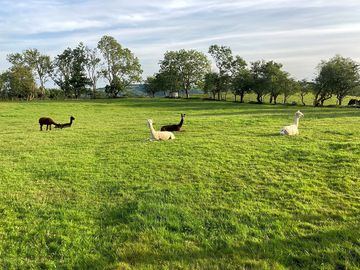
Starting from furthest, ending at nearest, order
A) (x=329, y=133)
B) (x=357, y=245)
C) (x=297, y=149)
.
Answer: (x=329, y=133) < (x=297, y=149) < (x=357, y=245)

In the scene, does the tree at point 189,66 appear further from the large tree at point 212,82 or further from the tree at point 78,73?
the tree at point 78,73

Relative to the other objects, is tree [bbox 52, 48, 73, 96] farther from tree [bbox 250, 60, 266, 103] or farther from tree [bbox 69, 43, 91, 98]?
tree [bbox 250, 60, 266, 103]

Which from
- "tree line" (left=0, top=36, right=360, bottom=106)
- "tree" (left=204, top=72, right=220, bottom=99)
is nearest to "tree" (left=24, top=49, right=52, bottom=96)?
"tree line" (left=0, top=36, right=360, bottom=106)

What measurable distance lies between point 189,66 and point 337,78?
36858mm

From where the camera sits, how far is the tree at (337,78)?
62000 millimetres

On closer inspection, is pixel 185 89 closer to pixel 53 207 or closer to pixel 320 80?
pixel 320 80

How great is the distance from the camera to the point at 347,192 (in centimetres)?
817

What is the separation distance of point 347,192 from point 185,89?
263 ft

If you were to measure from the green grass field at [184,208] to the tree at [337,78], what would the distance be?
2216 inches

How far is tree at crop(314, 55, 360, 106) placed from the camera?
62.0 metres

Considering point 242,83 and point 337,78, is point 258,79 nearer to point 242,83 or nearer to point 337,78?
point 242,83

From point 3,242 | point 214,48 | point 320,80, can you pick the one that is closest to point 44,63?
point 214,48

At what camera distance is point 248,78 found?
71.4 m

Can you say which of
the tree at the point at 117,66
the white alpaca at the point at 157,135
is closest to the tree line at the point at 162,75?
the tree at the point at 117,66
